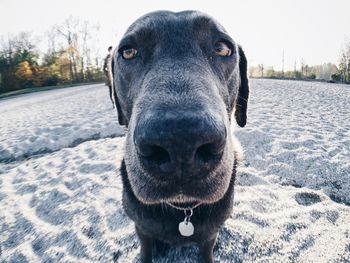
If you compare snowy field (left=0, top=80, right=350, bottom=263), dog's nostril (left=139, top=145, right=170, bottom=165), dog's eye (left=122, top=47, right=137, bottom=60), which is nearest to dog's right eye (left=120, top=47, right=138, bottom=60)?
dog's eye (left=122, top=47, right=137, bottom=60)

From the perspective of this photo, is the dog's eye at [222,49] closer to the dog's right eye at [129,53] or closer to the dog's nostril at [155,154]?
the dog's right eye at [129,53]

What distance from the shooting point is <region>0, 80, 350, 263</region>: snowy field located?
289 centimetres

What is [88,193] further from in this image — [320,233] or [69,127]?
[69,127]

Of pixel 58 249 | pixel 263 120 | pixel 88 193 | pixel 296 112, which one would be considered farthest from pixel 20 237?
pixel 296 112

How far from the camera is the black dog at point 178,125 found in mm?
1372

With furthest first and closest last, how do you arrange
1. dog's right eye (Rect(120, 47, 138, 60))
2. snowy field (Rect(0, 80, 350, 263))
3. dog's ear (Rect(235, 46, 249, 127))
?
dog's ear (Rect(235, 46, 249, 127)), snowy field (Rect(0, 80, 350, 263)), dog's right eye (Rect(120, 47, 138, 60))

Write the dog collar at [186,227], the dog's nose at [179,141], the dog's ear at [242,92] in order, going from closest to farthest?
1. the dog's nose at [179,141]
2. the dog collar at [186,227]
3. the dog's ear at [242,92]

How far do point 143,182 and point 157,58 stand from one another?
3.25ft

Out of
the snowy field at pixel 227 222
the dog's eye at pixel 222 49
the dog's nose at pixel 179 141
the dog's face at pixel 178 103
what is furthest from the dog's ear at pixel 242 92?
the dog's nose at pixel 179 141

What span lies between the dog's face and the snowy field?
56.8 inches

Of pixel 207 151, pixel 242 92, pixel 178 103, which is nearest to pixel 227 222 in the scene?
pixel 242 92

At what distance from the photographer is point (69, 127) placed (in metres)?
8.05

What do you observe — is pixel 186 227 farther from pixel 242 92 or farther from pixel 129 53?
pixel 242 92

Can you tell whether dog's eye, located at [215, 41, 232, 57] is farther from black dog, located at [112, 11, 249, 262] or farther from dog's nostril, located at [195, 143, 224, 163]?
dog's nostril, located at [195, 143, 224, 163]
